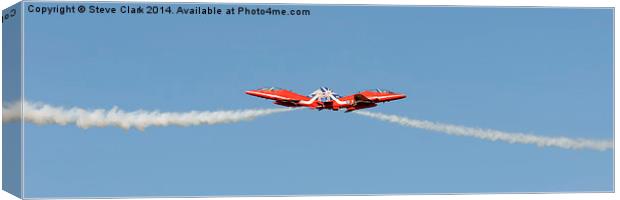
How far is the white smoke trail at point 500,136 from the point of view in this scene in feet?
127

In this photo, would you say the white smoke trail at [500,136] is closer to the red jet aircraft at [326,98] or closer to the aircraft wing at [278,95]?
the red jet aircraft at [326,98]

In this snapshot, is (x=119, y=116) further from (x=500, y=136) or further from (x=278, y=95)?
(x=500, y=136)

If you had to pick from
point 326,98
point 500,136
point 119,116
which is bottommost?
point 500,136

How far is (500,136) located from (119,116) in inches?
→ 328

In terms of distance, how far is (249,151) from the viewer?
37.8 metres

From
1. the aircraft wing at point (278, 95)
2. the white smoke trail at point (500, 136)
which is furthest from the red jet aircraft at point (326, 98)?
the white smoke trail at point (500, 136)

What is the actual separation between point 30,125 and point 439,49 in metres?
8.88

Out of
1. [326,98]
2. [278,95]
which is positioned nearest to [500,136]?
[326,98]

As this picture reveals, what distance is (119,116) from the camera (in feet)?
122

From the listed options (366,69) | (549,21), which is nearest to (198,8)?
(366,69)

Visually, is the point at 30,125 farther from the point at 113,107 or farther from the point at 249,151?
the point at 249,151

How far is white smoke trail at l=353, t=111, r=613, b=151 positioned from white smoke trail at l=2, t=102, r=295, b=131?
2.51 m

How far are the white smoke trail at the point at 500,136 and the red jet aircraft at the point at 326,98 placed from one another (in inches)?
11.7

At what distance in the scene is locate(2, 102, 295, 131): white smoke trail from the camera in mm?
36531
